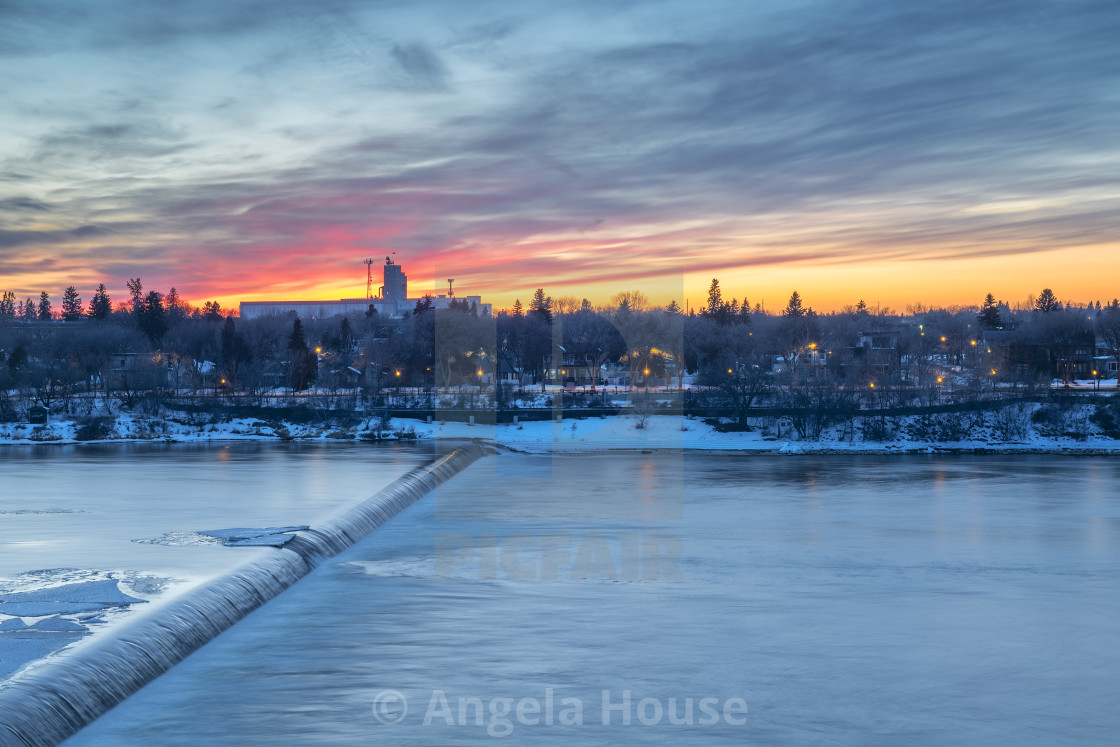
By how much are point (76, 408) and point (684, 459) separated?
117ft

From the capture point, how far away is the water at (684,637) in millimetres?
9594

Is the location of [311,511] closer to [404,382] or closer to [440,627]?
[440,627]

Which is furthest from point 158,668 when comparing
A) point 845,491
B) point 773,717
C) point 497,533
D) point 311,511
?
point 845,491

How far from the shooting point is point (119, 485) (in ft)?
100

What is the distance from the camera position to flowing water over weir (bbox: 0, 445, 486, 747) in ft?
28.6

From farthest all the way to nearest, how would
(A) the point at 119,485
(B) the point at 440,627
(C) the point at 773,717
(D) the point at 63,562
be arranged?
(A) the point at 119,485
(D) the point at 63,562
(B) the point at 440,627
(C) the point at 773,717

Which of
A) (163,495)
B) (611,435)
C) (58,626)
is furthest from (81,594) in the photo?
(611,435)

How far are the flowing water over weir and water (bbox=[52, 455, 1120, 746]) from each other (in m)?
0.20

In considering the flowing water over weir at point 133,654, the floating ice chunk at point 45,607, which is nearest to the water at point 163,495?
the flowing water over weir at point 133,654

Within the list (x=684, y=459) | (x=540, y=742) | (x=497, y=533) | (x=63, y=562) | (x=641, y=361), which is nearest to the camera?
(x=540, y=742)

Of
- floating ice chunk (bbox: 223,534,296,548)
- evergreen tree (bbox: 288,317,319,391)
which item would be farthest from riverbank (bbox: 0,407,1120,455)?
floating ice chunk (bbox: 223,534,296,548)

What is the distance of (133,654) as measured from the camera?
1045 cm

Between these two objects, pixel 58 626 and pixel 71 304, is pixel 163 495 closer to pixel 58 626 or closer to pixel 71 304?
pixel 58 626

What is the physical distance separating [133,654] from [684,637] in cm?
627
